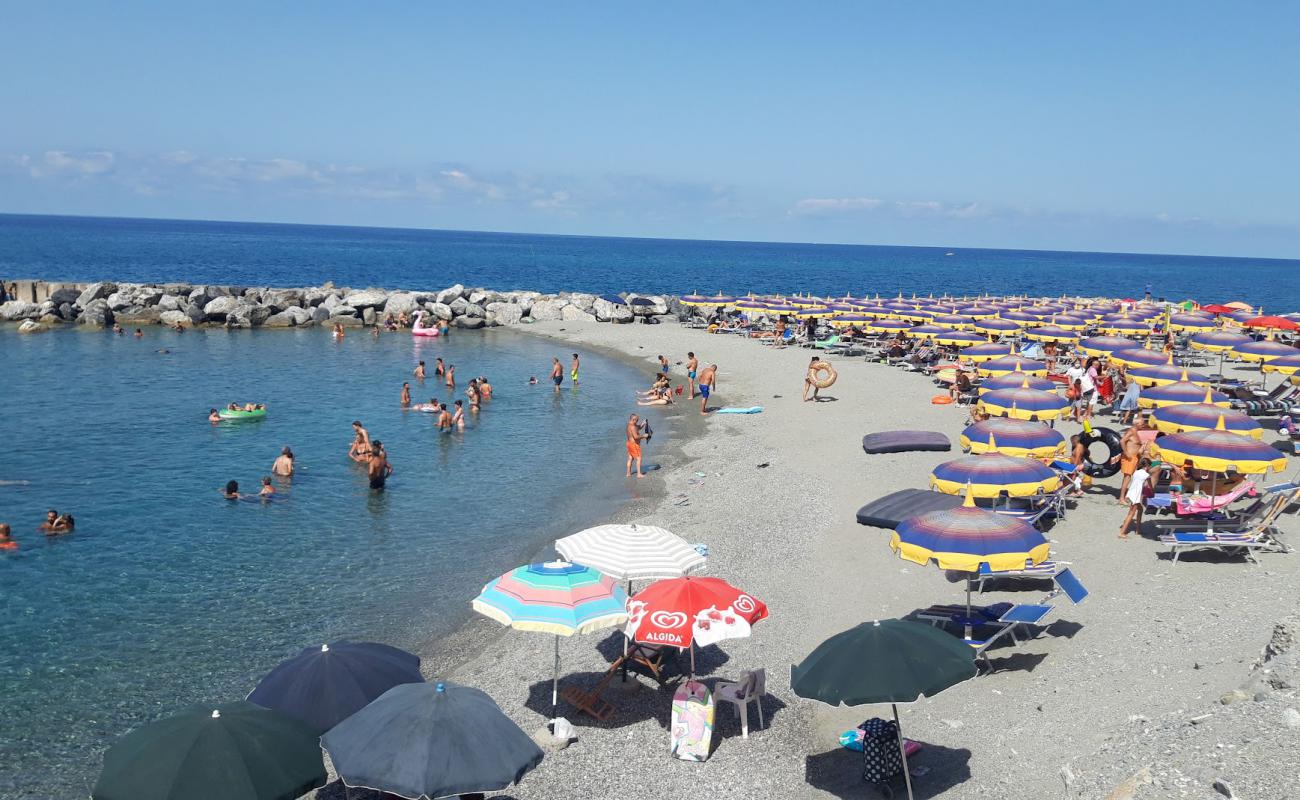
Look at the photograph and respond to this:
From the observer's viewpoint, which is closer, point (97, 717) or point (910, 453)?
point (97, 717)

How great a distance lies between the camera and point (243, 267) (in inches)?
4589

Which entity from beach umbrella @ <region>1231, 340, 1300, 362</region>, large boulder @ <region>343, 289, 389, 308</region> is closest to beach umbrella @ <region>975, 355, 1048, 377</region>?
beach umbrella @ <region>1231, 340, 1300, 362</region>

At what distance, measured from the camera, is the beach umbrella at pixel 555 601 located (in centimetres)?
1017

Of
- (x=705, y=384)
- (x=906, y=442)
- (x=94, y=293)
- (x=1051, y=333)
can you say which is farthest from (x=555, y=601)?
(x=94, y=293)

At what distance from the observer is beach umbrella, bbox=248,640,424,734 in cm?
892

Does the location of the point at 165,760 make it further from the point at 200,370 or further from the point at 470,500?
the point at 200,370

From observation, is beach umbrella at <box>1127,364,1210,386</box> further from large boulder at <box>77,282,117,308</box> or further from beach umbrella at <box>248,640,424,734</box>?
large boulder at <box>77,282,117,308</box>

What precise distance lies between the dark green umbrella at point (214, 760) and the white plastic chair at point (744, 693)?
463cm

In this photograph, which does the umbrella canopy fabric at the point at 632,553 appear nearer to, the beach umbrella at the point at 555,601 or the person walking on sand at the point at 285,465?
the beach umbrella at the point at 555,601

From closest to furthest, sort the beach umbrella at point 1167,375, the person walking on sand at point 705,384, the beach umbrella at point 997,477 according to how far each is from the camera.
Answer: the beach umbrella at point 997,477 < the beach umbrella at point 1167,375 < the person walking on sand at point 705,384

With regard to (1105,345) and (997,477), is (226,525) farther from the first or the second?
(1105,345)

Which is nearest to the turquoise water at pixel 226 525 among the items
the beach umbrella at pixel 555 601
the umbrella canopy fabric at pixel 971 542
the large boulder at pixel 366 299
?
the beach umbrella at pixel 555 601

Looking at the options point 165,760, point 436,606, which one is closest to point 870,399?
point 436,606

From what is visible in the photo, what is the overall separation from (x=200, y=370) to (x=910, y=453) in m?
30.7
